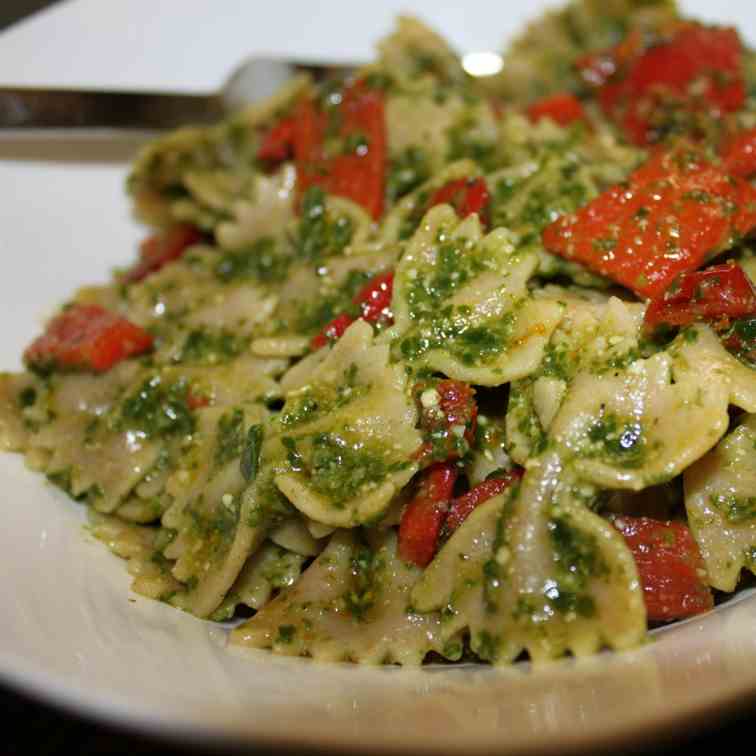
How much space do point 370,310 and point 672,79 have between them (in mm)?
2198

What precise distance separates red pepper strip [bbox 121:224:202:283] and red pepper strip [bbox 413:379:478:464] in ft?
6.72

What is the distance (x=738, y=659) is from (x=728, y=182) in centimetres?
173

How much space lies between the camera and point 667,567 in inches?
104

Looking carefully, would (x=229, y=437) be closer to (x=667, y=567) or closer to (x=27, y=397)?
(x=27, y=397)

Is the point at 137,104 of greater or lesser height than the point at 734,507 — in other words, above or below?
above

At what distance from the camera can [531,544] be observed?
248 cm

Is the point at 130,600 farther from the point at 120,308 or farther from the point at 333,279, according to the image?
the point at 120,308

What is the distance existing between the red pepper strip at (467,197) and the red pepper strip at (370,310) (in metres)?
0.40

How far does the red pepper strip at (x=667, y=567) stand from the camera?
101 inches

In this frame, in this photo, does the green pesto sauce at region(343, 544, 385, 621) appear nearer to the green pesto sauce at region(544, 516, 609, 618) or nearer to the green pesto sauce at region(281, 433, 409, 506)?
the green pesto sauce at region(281, 433, 409, 506)

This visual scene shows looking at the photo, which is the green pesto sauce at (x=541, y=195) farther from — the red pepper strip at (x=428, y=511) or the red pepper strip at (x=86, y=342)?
the red pepper strip at (x=86, y=342)

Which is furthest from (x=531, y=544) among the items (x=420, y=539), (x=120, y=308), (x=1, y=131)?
(x=1, y=131)

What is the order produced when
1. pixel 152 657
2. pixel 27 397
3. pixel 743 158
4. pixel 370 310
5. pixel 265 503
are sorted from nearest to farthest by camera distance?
pixel 152 657, pixel 265 503, pixel 370 310, pixel 743 158, pixel 27 397

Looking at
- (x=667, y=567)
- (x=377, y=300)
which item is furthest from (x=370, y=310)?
(x=667, y=567)
